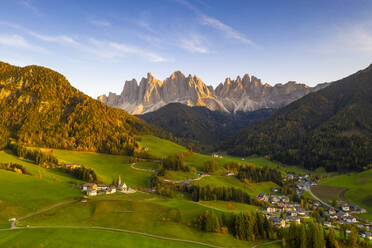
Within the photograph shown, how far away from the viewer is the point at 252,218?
75688 millimetres

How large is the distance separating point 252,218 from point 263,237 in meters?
6.31

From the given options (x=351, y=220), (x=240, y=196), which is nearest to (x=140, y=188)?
(x=240, y=196)

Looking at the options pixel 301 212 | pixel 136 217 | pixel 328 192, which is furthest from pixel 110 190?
pixel 328 192

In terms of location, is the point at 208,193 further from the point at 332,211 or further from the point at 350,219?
the point at 350,219

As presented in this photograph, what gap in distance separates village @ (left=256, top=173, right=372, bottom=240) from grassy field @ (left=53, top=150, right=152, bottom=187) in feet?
236

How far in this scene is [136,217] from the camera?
3041 inches


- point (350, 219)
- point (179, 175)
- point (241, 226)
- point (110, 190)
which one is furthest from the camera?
point (179, 175)

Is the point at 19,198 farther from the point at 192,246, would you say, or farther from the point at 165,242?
the point at 192,246

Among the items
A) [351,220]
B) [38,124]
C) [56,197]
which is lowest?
[351,220]

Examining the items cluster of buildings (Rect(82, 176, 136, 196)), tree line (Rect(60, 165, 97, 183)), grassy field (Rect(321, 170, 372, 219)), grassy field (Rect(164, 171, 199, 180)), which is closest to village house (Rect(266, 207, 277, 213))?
grassy field (Rect(321, 170, 372, 219))

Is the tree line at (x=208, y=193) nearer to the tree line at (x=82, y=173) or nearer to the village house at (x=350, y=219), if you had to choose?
the tree line at (x=82, y=173)

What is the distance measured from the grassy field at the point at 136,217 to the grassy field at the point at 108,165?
46850mm

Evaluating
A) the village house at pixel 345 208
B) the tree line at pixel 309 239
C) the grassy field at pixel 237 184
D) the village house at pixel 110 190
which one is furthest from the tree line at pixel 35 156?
the village house at pixel 345 208

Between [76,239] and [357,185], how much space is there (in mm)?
174292
